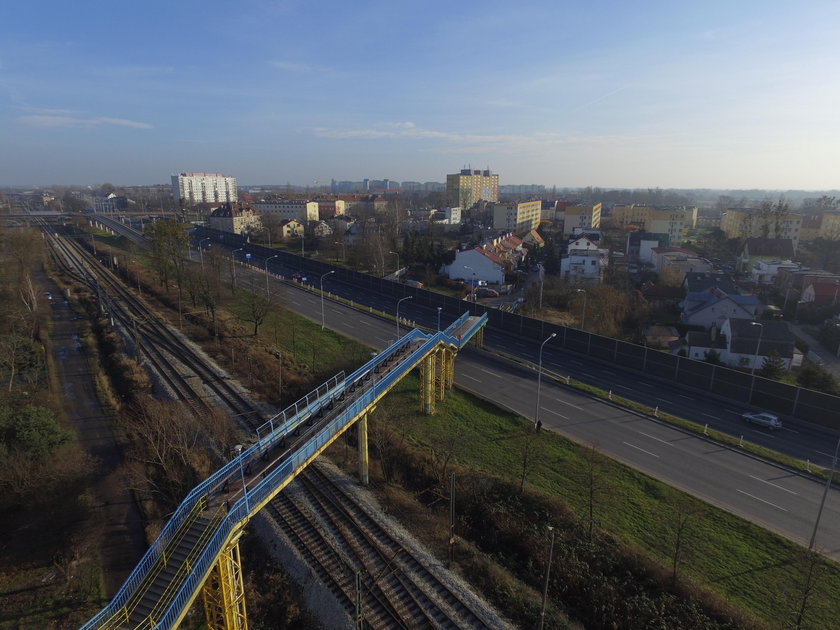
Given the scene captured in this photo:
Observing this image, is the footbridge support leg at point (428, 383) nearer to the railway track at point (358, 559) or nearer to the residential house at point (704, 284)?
the railway track at point (358, 559)

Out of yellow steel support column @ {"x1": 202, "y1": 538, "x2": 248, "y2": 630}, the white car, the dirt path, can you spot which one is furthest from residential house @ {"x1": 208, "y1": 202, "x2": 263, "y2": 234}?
yellow steel support column @ {"x1": 202, "y1": 538, "x2": 248, "y2": 630}

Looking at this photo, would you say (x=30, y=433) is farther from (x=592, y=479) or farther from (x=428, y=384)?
(x=592, y=479)

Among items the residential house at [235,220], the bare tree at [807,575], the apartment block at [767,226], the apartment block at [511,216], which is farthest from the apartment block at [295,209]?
the bare tree at [807,575]

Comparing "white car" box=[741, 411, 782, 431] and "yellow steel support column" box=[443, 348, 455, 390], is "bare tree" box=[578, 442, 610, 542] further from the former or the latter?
"white car" box=[741, 411, 782, 431]

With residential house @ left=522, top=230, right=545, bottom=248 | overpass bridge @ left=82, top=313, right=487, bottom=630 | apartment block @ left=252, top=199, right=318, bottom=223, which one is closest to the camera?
overpass bridge @ left=82, top=313, right=487, bottom=630

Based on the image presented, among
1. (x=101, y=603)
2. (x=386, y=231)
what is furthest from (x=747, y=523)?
(x=386, y=231)

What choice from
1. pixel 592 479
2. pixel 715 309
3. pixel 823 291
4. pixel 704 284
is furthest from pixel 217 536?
pixel 823 291
